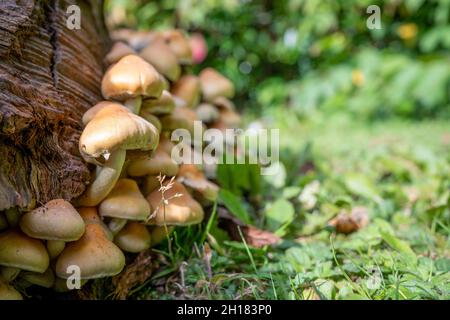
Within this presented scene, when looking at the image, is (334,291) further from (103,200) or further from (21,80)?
(21,80)

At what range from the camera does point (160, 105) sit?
2.00 metres

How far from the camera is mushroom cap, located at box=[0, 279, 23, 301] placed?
4.57 feet

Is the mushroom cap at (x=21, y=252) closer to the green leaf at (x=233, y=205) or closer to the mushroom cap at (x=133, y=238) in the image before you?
the mushroom cap at (x=133, y=238)

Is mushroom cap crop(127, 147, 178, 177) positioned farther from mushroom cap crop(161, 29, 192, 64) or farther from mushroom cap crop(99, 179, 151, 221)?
mushroom cap crop(161, 29, 192, 64)

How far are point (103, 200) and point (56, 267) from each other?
0.29 metres

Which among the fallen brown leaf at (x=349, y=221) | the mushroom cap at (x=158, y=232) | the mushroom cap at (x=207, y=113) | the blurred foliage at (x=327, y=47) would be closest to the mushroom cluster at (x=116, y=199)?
the mushroom cap at (x=158, y=232)

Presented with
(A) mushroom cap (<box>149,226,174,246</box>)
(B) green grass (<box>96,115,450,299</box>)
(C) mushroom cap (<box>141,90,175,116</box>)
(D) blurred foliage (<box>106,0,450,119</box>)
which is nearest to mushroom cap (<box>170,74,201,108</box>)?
(C) mushroom cap (<box>141,90,175,116</box>)

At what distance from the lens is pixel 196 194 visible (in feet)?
6.97

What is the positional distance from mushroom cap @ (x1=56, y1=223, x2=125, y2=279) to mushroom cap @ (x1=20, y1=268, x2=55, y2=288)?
0.23ft

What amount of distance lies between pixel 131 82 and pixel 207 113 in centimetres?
Answer: 101

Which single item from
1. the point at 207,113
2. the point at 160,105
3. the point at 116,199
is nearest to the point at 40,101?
the point at 116,199

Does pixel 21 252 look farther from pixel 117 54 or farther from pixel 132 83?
pixel 117 54

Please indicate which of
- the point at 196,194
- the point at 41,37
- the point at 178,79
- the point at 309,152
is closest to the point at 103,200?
the point at 196,194

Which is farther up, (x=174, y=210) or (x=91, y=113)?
(x=91, y=113)
